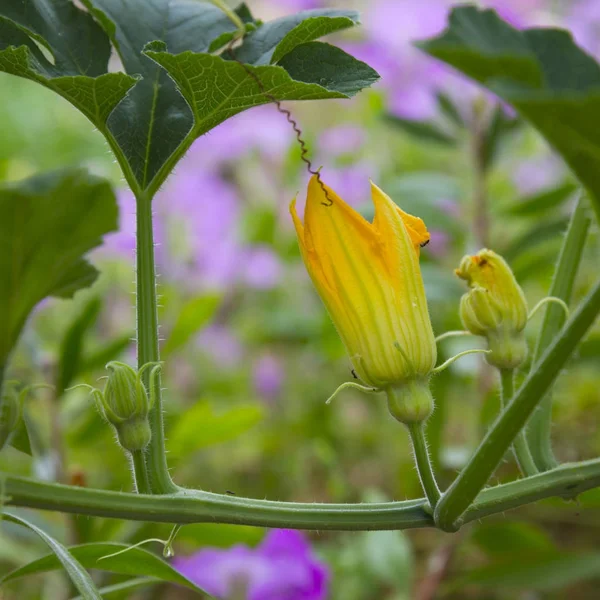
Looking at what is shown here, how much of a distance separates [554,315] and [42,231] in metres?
0.32

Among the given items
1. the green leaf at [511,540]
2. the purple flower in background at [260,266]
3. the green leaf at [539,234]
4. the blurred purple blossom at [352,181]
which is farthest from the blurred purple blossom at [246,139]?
the green leaf at [511,540]

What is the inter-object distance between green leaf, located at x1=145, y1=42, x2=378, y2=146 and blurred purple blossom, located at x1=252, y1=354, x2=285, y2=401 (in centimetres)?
115

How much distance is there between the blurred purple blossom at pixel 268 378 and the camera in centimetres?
158

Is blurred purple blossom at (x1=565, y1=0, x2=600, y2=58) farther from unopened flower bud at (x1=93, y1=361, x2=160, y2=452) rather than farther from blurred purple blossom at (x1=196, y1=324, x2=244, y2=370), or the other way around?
unopened flower bud at (x1=93, y1=361, x2=160, y2=452)

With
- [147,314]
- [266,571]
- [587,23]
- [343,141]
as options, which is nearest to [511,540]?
[266,571]

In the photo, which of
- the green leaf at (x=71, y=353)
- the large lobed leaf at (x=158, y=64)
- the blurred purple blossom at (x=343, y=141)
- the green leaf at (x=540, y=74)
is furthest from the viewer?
the blurred purple blossom at (x=343, y=141)

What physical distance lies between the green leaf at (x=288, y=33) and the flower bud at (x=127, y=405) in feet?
0.60

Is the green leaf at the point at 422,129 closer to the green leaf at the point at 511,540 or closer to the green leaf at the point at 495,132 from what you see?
the green leaf at the point at 495,132

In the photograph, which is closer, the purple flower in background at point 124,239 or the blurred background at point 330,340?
the blurred background at point 330,340

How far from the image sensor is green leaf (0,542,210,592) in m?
0.48

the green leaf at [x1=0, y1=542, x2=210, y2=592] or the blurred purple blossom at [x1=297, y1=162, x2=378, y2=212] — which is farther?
the blurred purple blossom at [x1=297, y1=162, x2=378, y2=212]

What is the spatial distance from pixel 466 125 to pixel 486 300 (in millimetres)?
722

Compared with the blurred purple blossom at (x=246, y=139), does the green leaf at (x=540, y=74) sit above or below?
above

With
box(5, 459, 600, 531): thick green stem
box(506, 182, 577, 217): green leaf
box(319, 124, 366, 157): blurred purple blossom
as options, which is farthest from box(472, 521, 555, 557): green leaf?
box(319, 124, 366, 157): blurred purple blossom
